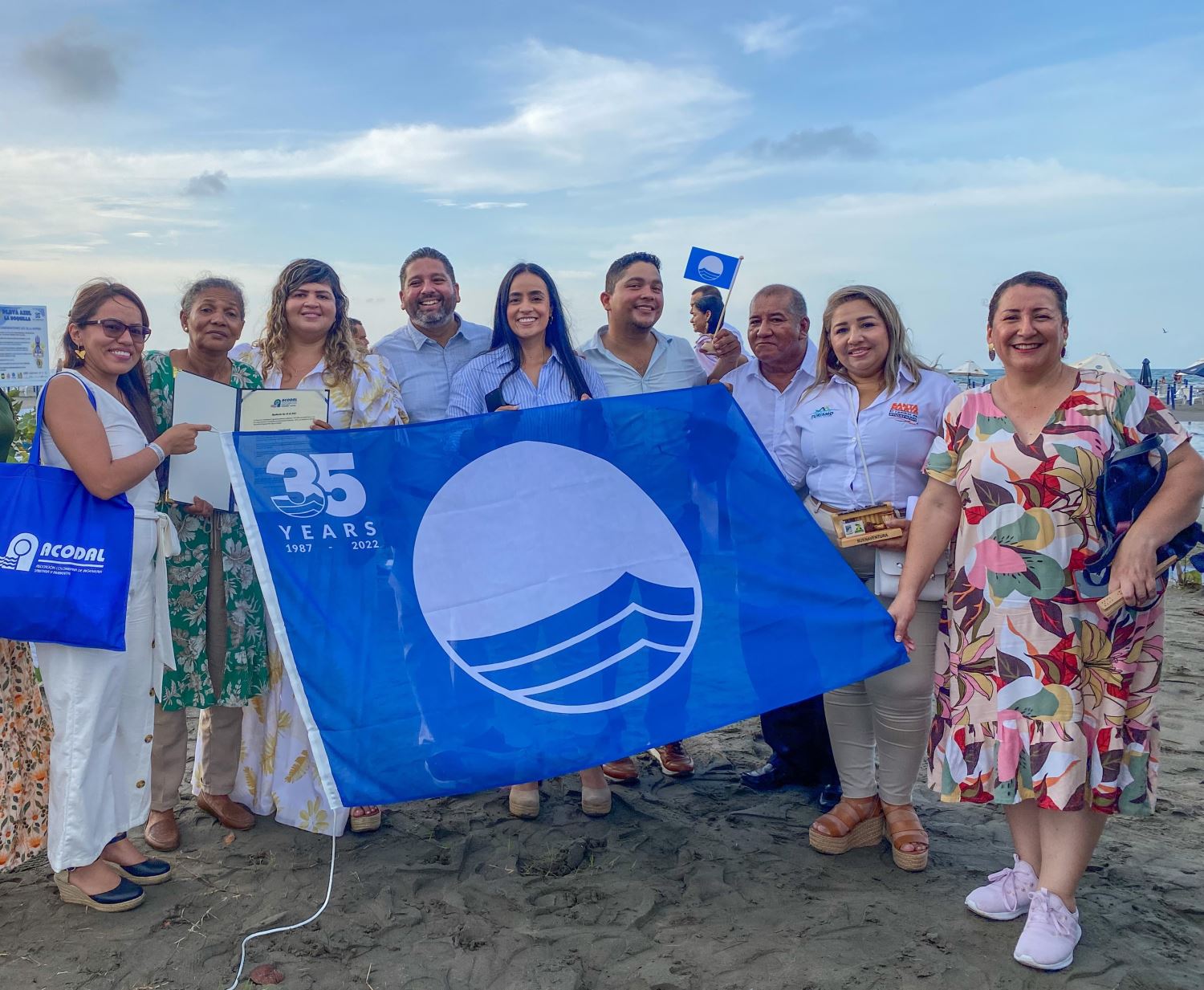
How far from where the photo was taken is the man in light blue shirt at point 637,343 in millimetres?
4641

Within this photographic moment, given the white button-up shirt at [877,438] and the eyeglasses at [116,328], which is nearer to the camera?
the eyeglasses at [116,328]

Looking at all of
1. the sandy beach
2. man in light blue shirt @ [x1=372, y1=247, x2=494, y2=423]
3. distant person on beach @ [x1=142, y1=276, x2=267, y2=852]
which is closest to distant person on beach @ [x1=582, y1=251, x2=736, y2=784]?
man in light blue shirt @ [x1=372, y1=247, x2=494, y2=423]

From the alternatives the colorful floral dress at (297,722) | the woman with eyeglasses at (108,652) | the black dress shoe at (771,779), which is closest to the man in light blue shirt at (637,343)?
the colorful floral dress at (297,722)

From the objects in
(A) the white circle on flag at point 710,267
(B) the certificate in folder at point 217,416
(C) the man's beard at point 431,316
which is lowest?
(B) the certificate in folder at point 217,416

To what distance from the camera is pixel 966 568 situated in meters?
3.42

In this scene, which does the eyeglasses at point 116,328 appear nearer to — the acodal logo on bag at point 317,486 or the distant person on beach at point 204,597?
the distant person on beach at point 204,597

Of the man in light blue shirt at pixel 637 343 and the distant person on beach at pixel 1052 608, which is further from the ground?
the man in light blue shirt at pixel 637 343

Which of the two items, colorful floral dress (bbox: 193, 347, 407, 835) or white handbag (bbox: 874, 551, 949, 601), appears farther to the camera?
colorful floral dress (bbox: 193, 347, 407, 835)

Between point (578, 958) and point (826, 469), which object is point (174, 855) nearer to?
point (578, 958)

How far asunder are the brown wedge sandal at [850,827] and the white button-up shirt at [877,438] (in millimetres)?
1305

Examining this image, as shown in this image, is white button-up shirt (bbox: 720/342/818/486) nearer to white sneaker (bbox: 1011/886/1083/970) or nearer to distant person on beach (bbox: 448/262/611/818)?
distant person on beach (bbox: 448/262/611/818)

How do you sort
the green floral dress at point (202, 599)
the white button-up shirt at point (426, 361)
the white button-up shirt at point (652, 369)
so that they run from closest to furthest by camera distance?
the green floral dress at point (202, 599), the white button-up shirt at point (652, 369), the white button-up shirt at point (426, 361)

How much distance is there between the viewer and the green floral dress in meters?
4.08

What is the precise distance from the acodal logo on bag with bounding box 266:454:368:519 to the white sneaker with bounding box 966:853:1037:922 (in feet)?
8.96
